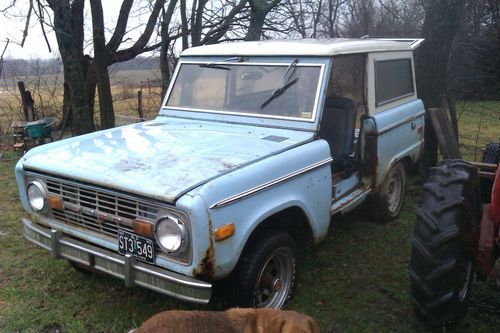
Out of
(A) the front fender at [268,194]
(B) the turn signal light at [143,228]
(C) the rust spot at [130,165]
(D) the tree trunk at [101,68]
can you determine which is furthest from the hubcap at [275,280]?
(D) the tree trunk at [101,68]

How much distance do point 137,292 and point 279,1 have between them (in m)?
9.10

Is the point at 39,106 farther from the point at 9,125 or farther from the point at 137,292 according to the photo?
the point at 137,292

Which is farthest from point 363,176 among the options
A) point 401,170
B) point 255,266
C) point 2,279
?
point 2,279

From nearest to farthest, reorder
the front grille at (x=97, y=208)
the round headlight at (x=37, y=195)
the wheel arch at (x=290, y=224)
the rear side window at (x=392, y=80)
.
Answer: the front grille at (x=97, y=208) → the wheel arch at (x=290, y=224) → the round headlight at (x=37, y=195) → the rear side window at (x=392, y=80)

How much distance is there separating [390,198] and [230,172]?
307 cm

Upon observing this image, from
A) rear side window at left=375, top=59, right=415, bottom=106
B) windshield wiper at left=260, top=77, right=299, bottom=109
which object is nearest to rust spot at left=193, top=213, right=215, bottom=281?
windshield wiper at left=260, top=77, right=299, bottom=109

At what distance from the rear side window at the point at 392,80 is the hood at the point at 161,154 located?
59.5 inches

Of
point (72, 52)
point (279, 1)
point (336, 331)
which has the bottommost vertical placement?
point (336, 331)

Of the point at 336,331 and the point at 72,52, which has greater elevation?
the point at 72,52

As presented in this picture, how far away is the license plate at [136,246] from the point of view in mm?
3021

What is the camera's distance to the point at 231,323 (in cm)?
229

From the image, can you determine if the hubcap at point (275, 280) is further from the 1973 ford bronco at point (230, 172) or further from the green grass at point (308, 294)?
the green grass at point (308, 294)

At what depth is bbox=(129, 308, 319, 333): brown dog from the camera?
2162mm

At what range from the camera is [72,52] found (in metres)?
9.13
